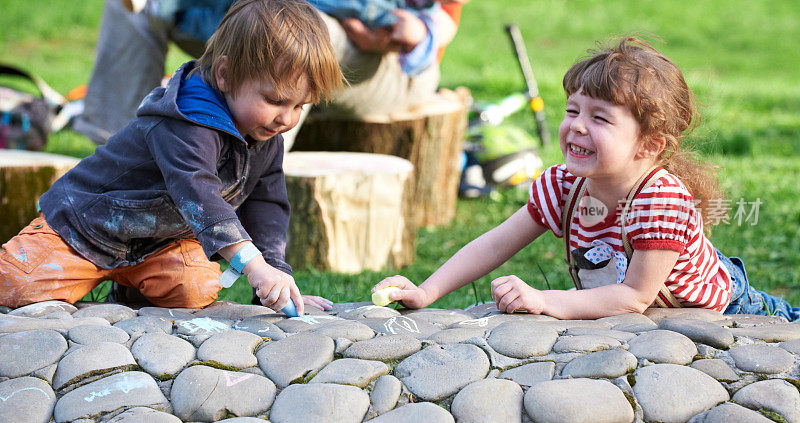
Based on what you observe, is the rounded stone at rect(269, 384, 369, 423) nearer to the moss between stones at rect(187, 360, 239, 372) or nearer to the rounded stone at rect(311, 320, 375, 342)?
the moss between stones at rect(187, 360, 239, 372)

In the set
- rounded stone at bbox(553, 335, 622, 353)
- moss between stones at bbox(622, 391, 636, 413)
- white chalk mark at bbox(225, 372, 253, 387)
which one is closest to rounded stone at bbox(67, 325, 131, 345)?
white chalk mark at bbox(225, 372, 253, 387)

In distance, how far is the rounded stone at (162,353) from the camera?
203 centimetres

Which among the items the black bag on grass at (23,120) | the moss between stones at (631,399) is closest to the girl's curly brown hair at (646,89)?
the moss between stones at (631,399)

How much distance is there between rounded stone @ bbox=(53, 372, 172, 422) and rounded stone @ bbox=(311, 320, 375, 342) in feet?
1.59

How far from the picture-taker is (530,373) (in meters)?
2.00

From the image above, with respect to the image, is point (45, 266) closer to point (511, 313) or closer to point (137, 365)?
point (137, 365)

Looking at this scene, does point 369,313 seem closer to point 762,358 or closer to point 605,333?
point 605,333

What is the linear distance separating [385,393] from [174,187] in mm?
897

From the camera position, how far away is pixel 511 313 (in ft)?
8.27

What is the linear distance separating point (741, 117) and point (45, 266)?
7.68 metres

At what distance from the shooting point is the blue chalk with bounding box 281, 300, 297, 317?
2.42 m

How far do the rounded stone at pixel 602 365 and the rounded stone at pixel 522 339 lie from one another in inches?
4.6

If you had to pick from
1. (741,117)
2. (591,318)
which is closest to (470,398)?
(591,318)

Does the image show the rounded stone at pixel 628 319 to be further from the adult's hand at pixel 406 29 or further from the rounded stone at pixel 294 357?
the adult's hand at pixel 406 29
